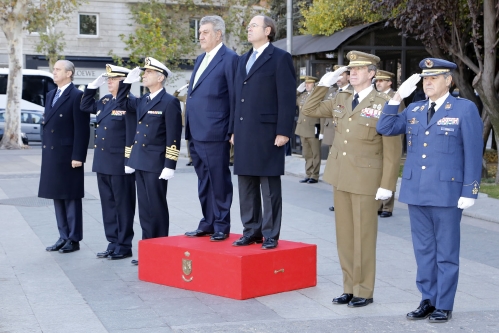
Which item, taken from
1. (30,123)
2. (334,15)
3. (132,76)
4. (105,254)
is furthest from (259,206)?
(30,123)

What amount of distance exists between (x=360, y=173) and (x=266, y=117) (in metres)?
1.04

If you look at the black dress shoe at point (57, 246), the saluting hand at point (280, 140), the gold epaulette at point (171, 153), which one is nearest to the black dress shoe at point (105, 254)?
the black dress shoe at point (57, 246)

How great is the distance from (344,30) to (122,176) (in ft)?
44.7

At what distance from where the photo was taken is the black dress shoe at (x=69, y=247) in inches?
368

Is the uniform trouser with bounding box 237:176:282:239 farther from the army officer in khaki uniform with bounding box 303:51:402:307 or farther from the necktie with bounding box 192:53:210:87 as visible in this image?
the necktie with bounding box 192:53:210:87

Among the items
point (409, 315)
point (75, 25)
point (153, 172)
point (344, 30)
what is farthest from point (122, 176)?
point (75, 25)

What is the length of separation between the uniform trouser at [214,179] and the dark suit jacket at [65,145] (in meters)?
1.91

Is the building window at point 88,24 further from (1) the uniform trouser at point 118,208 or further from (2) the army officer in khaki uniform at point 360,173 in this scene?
(2) the army officer in khaki uniform at point 360,173

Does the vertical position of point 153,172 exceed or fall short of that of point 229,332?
it exceeds it

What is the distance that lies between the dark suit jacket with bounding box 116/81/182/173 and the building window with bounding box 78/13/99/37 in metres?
38.6

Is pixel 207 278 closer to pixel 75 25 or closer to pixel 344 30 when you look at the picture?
pixel 344 30

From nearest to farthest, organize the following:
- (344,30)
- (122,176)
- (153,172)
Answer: (153,172) < (122,176) < (344,30)

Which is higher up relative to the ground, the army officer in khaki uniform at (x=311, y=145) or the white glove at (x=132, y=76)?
the white glove at (x=132, y=76)

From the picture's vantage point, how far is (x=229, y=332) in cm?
595
